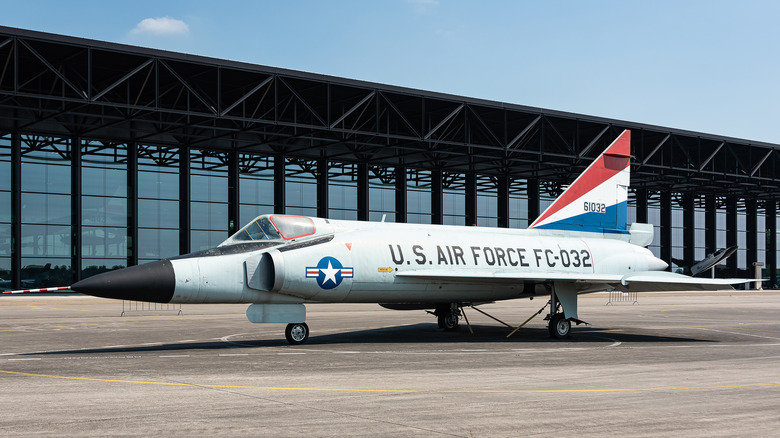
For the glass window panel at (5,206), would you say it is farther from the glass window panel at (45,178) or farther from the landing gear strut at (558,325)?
the landing gear strut at (558,325)

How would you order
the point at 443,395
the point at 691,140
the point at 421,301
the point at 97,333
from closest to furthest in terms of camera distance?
1. the point at 443,395
2. the point at 421,301
3. the point at 97,333
4. the point at 691,140

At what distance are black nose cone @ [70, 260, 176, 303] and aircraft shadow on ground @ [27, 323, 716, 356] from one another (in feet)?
4.67

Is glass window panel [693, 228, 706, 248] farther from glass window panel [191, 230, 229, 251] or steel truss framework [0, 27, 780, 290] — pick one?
glass window panel [191, 230, 229, 251]

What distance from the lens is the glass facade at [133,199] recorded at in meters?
40.8

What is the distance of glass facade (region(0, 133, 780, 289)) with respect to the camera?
4084 cm

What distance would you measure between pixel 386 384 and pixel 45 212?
36.5 meters

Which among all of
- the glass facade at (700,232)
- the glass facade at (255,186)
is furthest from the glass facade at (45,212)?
the glass facade at (700,232)

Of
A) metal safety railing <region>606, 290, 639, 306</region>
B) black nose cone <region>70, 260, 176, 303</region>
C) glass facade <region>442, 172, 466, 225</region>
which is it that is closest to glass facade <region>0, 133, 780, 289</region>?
glass facade <region>442, 172, 466, 225</region>

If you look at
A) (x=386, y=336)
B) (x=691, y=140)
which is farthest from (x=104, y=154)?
(x=691, y=140)

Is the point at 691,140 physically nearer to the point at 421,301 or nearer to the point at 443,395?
the point at 421,301

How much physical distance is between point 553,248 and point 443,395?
1168cm

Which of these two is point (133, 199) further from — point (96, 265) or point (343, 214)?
point (343, 214)

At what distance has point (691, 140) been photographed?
5672 centimetres

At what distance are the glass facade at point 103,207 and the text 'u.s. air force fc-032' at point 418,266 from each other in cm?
2803
